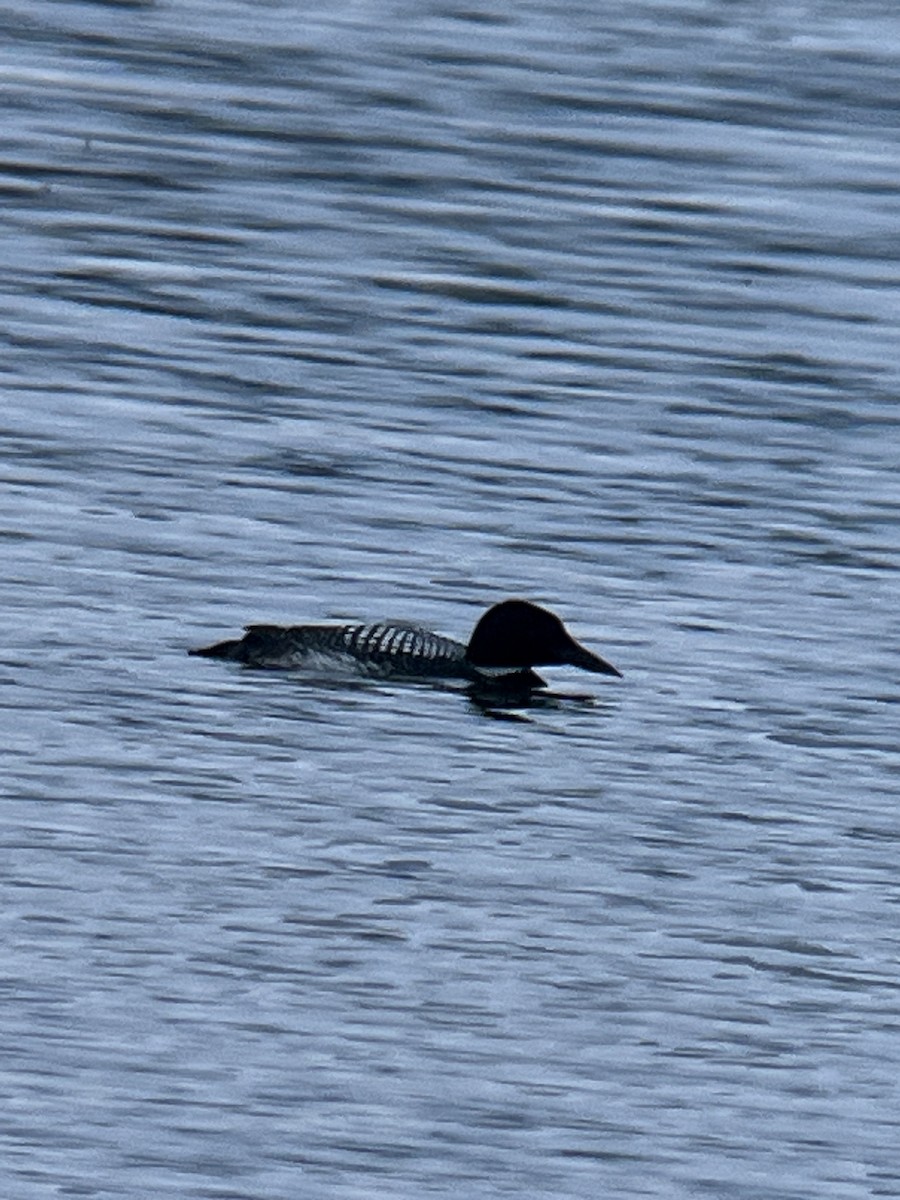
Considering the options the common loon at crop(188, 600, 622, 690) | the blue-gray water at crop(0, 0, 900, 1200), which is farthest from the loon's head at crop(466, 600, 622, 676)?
the blue-gray water at crop(0, 0, 900, 1200)

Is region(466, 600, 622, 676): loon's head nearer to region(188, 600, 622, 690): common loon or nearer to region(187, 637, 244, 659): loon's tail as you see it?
region(188, 600, 622, 690): common loon

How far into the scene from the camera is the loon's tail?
11664mm

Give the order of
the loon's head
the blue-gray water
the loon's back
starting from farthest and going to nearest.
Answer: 1. the loon's head
2. the loon's back
3. the blue-gray water

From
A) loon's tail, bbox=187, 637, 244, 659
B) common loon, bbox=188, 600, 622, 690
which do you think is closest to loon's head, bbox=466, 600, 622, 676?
common loon, bbox=188, 600, 622, 690

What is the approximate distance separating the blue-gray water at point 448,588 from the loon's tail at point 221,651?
0.06 m

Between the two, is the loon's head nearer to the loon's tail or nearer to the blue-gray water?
the blue-gray water

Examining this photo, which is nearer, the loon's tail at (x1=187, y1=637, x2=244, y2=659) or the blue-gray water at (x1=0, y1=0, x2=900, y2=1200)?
the blue-gray water at (x1=0, y1=0, x2=900, y2=1200)

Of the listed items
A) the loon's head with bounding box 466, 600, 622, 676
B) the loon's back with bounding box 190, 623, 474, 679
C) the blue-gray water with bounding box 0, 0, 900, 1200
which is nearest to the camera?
the blue-gray water with bounding box 0, 0, 900, 1200

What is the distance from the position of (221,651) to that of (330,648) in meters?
0.30

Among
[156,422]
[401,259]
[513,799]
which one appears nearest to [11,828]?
[513,799]

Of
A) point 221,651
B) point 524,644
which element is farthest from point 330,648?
point 524,644

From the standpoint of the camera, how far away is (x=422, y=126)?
21.4 metres

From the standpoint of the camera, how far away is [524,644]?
39.4ft

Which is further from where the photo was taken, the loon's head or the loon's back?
the loon's head
